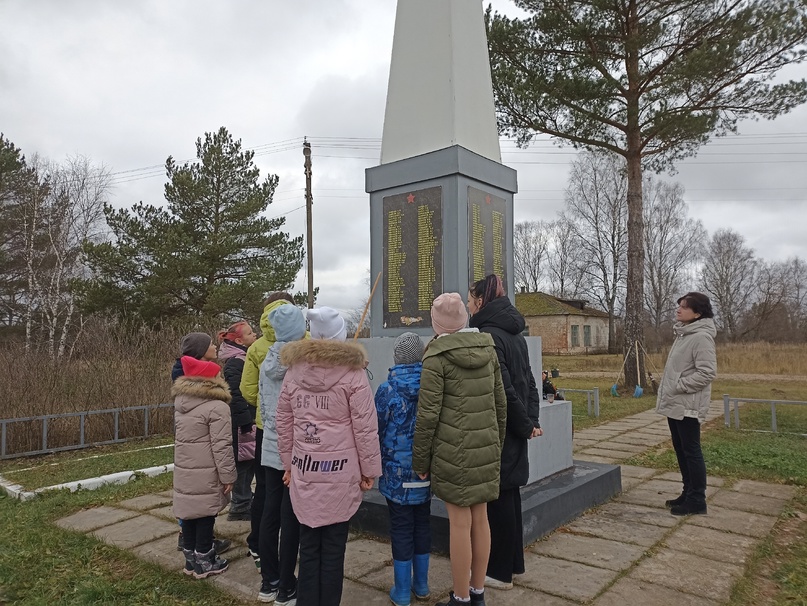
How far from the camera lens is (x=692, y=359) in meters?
4.46

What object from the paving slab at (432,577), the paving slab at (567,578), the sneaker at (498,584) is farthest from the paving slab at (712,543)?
the paving slab at (432,577)

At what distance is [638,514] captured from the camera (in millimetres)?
4422

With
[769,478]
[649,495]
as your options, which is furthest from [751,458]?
[649,495]

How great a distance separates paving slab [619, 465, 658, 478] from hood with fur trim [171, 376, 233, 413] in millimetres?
4044

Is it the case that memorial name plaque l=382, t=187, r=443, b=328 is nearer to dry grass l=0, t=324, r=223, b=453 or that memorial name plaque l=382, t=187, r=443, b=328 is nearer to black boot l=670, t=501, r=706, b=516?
black boot l=670, t=501, r=706, b=516

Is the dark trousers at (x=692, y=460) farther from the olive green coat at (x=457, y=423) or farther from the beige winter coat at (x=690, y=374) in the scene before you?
the olive green coat at (x=457, y=423)

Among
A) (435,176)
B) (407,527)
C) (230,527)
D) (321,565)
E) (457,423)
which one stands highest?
(435,176)

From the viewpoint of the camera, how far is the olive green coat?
2.73 m

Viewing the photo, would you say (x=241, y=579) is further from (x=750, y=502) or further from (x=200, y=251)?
(x=200, y=251)

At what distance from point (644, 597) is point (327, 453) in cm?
182

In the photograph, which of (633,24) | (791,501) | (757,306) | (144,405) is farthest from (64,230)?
(757,306)

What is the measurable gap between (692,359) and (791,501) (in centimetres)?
157

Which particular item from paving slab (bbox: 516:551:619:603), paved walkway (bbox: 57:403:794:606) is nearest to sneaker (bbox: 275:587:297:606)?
paved walkway (bbox: 57:403:794:606)

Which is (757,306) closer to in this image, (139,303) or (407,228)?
(139,303)
